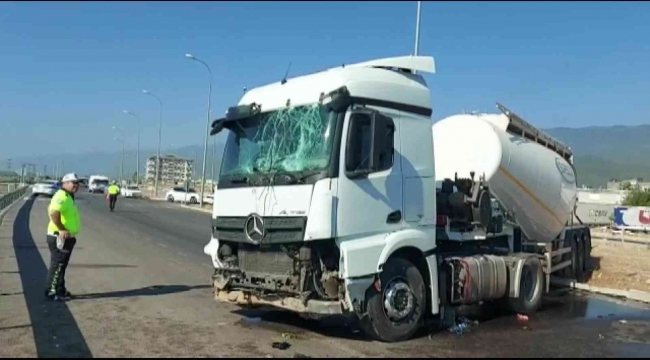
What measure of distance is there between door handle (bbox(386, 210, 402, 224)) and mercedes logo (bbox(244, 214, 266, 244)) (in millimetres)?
1444

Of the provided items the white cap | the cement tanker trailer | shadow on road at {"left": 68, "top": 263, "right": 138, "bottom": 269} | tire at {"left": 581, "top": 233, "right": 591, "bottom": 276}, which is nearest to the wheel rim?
the cement tanker trailer

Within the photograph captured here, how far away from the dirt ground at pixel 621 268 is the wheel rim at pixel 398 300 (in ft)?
26.1

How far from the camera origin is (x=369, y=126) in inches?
286

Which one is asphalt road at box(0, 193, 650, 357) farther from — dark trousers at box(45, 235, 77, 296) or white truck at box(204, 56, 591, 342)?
white truck at box(204, 56, 591, 342)

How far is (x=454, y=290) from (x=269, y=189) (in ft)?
9.56

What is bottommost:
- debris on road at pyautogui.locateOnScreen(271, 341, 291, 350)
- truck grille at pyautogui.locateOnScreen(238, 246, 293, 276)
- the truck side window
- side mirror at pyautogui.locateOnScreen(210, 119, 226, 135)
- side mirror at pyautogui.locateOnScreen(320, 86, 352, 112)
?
debris on road at pyautogui.locateOnScreen(271, 341, 291, 350)

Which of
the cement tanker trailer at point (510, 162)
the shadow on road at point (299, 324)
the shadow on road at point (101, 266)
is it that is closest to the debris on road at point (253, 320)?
the shadow on road at point (299, 324)

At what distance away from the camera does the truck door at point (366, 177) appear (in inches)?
282

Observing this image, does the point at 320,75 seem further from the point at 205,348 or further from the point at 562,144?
the point at 562,144

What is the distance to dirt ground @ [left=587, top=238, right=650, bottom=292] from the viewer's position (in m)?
14.2

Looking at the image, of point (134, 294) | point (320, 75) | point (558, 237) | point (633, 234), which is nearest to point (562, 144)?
point (558, 237)

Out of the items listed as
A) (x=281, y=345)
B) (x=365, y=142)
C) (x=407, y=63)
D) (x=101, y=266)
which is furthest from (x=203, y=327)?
(x=101, y=266)

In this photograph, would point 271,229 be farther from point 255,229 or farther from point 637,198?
point 637,198

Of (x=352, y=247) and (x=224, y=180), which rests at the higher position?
(x=224, y=180)
